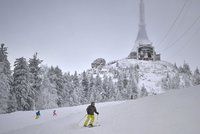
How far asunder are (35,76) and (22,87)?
7.93 meters

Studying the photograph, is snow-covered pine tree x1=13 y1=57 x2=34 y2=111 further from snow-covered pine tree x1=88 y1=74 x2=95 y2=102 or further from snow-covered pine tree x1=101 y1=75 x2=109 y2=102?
snow-covered pine tree x1=101 y1=75 x2=109 y2=102

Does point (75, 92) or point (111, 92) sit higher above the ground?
point (111, 92)

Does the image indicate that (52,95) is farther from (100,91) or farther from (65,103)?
(100,91)

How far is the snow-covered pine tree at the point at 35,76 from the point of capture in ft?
191

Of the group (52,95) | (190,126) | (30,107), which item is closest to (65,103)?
(52,95)

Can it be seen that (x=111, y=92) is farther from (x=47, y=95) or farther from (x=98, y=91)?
(x=47, y=95)

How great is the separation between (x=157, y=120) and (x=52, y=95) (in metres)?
49.3

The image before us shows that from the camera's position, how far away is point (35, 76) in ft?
198

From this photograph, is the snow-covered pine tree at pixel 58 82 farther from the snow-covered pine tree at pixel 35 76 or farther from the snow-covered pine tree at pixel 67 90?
the snow-covered pine tree at pixel 35 76

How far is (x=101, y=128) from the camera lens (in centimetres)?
1795

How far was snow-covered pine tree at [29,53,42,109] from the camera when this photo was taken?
58.3m

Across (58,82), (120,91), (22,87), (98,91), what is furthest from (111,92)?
(22,87)

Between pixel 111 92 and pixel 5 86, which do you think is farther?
pixel 111 92

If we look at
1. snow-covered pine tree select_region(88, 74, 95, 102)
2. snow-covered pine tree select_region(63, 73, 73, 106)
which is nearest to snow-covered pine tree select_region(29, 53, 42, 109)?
snow-covered pine tree select_region(63, 73, 73, 106)
